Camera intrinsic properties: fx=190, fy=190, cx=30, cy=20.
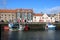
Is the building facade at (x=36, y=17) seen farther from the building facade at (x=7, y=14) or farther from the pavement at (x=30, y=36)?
the pavement at (x=30, y=36)

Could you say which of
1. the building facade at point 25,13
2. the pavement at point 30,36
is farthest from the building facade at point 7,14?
the pavement at point 30,36

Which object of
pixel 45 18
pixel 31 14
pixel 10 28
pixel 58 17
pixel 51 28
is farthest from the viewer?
pixel 58 17

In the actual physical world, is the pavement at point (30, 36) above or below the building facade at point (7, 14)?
below

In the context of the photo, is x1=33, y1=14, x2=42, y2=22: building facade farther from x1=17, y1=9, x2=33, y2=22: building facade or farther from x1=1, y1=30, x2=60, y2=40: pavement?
x1=1, y1=30, x2=60, y2=40: pavement

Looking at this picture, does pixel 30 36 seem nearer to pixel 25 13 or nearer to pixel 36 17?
pixel 36 17

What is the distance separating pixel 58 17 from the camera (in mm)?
115000

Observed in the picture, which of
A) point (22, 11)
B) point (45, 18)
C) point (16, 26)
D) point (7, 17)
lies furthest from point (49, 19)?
point (16, 26)

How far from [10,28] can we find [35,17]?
39333 mm

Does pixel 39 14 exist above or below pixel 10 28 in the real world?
above

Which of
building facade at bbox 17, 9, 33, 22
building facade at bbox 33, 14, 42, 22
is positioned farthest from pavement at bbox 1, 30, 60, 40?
building facade at bbox 17, 9, 33, 22

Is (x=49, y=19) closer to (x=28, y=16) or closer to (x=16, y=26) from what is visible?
(x=28, y=16)

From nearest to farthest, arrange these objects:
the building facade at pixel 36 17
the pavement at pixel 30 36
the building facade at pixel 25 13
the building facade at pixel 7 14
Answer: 1. the pavement at pixel 30 36
2. the building facade at pixel 36 17
3. the building facade at pixel 25 13
4. the building facade at pixel 7 14

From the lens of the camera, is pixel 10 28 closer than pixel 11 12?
Yes

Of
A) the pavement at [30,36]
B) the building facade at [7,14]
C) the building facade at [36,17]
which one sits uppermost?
the building facade at [7,14]
